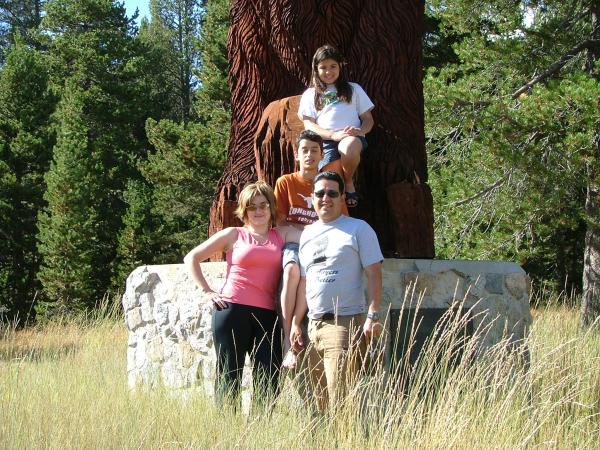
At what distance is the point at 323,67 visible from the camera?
16.0ft

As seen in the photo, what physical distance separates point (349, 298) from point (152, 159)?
14302mm

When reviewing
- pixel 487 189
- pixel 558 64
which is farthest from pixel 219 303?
pixel 558 64

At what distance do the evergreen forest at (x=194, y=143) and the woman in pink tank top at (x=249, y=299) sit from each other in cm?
497

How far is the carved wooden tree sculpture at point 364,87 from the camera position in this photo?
584 centimetres

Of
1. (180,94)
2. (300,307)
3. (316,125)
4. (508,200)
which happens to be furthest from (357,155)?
(180,94)

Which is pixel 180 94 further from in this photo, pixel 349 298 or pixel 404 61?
pixel 349 298

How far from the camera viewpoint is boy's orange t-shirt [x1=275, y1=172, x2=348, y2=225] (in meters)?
4.64

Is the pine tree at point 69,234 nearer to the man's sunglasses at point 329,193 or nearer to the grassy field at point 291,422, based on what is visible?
the grassy field at point 291,422

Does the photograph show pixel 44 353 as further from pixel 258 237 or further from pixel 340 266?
pixel 340 266

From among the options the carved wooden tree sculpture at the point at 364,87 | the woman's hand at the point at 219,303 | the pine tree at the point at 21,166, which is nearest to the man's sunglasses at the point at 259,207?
the woman's hand at the point at 219,303

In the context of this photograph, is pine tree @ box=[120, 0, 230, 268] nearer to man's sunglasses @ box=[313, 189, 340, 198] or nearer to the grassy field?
the grassy field

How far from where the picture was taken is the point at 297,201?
4.66m

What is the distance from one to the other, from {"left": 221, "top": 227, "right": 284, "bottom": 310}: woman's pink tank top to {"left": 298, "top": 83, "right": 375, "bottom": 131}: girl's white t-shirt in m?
0.98

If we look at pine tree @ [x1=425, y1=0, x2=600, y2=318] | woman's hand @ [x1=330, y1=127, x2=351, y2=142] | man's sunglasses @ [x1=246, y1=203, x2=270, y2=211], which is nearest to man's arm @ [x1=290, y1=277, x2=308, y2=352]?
man's sunglasses @ [x1=246, y1=203, x2=270, y2=211]
